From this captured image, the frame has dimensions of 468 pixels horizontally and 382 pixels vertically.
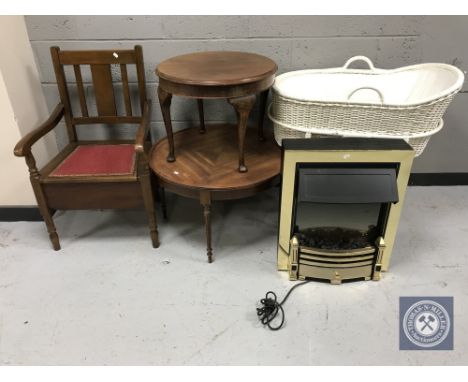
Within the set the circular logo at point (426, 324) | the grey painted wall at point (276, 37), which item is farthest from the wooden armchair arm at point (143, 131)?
the circular logo at point (426, 324)

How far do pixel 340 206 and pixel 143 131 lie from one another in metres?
1.00

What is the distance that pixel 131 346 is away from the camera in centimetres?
137

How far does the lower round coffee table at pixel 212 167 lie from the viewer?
1572 mm

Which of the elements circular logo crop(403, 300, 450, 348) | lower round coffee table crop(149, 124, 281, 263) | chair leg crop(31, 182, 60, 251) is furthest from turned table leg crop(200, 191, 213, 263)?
circular logo crop(403, 300, 450, 348)

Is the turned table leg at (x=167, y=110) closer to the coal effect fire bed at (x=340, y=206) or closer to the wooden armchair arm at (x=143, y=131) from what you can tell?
the wooden armchair arm at (x=143, y=131)

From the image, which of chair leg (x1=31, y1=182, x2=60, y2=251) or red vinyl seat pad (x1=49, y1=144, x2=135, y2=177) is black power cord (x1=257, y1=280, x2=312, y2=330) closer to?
red vinyl seat pad (x1=49, y1=144, x2=135, y2=177)

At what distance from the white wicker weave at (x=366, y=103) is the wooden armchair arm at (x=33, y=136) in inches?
43.7

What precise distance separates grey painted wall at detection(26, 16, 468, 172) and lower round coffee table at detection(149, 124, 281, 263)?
0.46m

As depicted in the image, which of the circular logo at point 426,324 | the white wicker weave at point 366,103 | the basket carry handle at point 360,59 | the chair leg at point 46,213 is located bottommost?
the circular logo at point 426,324

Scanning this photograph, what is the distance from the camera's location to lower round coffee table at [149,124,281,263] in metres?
1.57

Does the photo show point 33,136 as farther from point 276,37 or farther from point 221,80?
point 276,37

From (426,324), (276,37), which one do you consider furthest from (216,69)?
(426,324)
